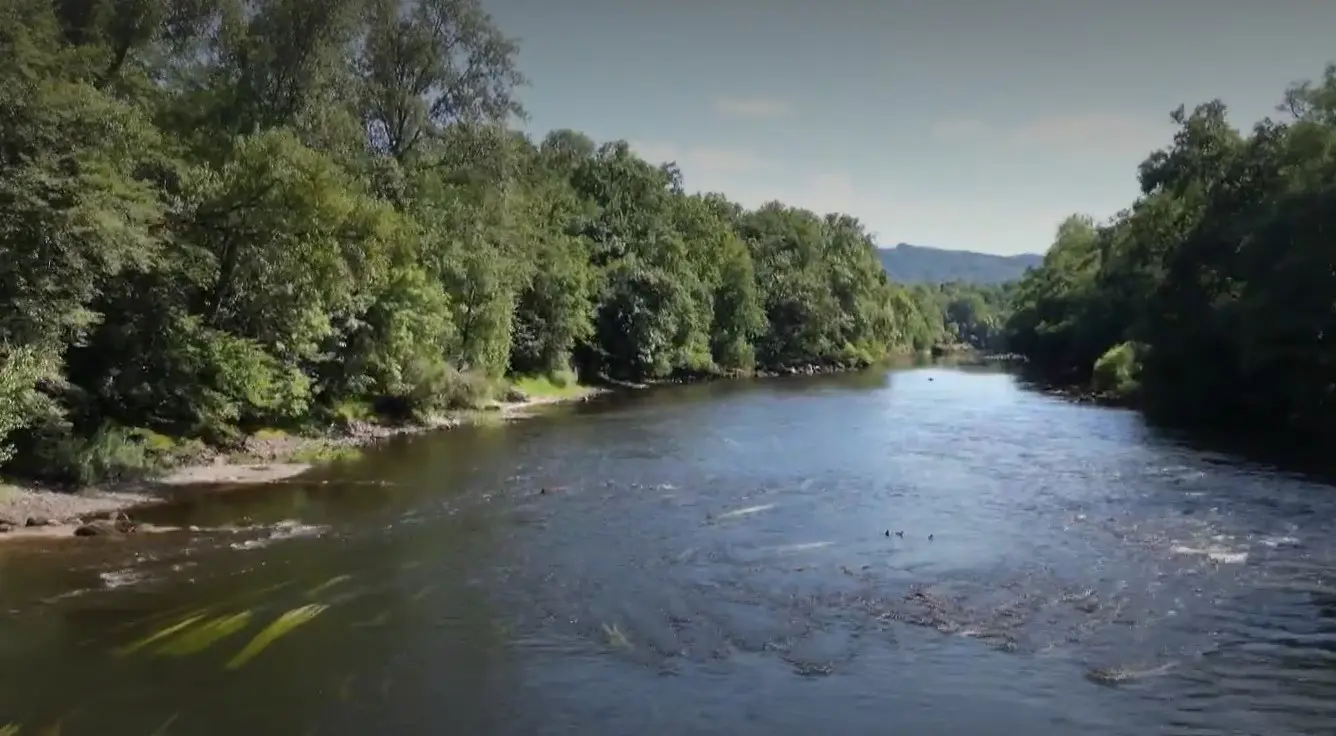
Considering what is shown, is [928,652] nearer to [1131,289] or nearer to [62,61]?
[62,61]

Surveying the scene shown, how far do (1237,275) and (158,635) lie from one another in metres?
46.8

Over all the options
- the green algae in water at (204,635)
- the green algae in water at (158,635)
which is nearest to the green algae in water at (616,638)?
the green algae in water at (204,635)

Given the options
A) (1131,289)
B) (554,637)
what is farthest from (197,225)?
(1131,289)

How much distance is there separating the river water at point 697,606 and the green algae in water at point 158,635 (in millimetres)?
52

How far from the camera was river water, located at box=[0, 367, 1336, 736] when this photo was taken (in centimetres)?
1465

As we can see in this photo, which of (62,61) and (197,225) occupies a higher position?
(62,61)

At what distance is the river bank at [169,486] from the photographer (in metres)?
24.7

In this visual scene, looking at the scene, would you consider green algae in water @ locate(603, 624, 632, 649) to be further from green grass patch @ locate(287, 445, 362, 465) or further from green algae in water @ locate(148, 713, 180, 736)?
green grass patch @ locate(287, 445, 362, 465)

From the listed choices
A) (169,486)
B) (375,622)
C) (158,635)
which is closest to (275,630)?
(375,622)

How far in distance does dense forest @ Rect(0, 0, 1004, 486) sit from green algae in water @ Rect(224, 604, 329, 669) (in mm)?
11205

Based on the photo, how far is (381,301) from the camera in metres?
44.8

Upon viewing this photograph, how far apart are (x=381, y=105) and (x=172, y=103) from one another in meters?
10.1

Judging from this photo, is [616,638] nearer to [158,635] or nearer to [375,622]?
[375,622]

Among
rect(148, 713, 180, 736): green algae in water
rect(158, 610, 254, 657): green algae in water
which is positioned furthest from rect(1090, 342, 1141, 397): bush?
rect(148, 713, 180, 736): green algae in water
